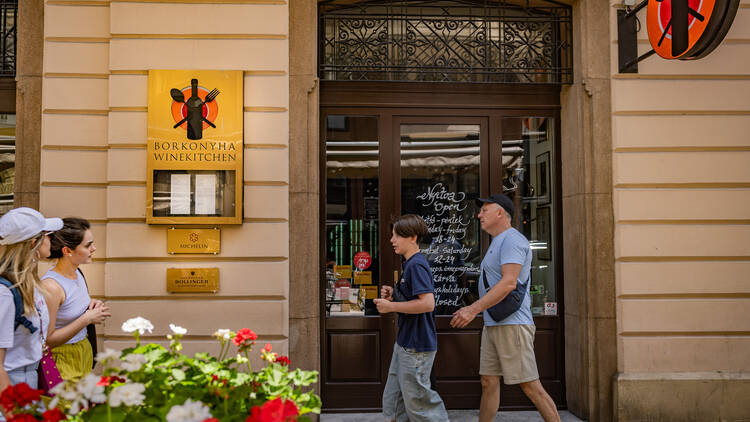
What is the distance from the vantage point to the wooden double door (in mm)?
5902

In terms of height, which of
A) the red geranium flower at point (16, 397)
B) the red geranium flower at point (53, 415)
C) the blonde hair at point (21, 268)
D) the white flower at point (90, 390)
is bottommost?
the red geranium flower at point (53, 415)

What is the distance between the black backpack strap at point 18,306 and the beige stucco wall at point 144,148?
8.30 feet

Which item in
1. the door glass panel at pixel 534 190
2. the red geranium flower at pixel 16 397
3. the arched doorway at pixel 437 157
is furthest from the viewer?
the door glass panel at pixel 534 190

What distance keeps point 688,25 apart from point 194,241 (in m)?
4.80

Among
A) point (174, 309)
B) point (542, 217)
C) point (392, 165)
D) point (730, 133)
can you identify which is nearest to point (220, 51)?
point (392, 165)

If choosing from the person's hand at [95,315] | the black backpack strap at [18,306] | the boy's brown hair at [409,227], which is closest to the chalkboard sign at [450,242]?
the boy's brown hair at [409,227]

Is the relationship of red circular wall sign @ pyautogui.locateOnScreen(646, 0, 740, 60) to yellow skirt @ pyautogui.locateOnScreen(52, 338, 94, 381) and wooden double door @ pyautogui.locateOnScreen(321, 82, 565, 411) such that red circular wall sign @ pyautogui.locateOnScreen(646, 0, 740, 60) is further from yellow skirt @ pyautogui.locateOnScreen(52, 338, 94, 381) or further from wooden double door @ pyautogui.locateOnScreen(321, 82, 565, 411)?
yellow skirt @ pyautogui.locateOnScreen(52, 338, 94, 381)

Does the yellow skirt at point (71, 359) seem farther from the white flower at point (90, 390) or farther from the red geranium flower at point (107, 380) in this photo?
the white flower at point (90, 390)

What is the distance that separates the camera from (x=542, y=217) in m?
6.16

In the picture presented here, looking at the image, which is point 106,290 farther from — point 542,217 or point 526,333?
point 542,217

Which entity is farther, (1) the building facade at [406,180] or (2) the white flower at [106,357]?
(1) the building facade at [406,180]

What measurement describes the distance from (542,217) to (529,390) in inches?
87.3

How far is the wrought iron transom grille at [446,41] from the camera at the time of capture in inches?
235

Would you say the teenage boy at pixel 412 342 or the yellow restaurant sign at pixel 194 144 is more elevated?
the yellow restaurant sign at pixel 194 144
